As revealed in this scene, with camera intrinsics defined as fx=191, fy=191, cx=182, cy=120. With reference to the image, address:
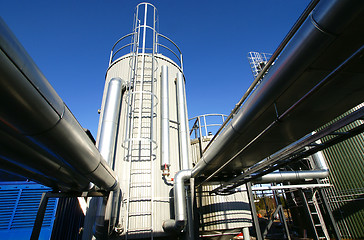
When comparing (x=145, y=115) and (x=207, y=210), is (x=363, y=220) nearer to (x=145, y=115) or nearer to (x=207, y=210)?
(x=207, y=210)

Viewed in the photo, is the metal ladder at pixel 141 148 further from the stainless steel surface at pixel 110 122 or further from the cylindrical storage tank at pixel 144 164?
the stainless steel surface at pixel 110 122

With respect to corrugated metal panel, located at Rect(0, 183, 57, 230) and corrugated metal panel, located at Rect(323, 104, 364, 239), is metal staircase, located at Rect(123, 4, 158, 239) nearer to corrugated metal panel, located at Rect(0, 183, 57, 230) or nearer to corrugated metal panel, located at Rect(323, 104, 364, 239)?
corrugated metal panel, located at Rect(0, 183, 57, 230)

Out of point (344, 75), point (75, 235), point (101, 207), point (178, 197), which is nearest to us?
point (344, 75)

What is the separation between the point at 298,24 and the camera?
8.49 ft

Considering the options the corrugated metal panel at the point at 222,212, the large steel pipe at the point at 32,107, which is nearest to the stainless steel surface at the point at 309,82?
the large steel pipe at the point at 32,107

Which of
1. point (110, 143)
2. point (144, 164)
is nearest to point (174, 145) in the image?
point (144, 164)

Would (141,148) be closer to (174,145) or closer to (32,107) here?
(174,145)

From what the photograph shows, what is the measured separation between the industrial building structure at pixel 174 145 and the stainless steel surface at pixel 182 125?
0.06 m

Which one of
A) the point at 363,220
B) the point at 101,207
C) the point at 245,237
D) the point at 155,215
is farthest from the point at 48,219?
the point at 363,220

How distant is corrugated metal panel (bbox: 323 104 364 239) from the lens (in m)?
12.7

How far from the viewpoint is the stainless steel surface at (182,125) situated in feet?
30.2

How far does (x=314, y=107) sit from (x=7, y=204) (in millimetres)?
12588

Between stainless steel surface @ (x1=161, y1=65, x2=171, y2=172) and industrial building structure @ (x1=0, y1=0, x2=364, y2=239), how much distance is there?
0.06m

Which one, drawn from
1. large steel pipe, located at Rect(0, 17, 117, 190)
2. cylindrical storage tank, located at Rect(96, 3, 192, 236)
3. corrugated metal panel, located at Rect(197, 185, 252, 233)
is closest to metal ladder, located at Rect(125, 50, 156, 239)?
cylindrical storage tank, located at Rect(96, 3, 192, 236)
